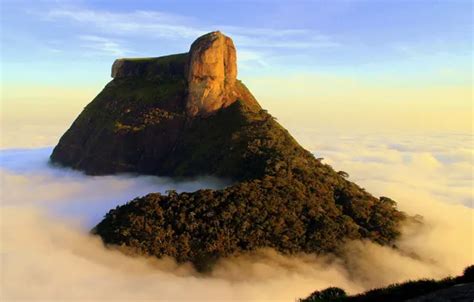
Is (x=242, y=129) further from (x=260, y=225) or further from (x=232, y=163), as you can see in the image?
(x=260, y=225)

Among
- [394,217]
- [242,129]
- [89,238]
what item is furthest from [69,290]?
[394,217]

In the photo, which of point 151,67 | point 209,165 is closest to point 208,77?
point 151,67

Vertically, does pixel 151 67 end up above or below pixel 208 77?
above

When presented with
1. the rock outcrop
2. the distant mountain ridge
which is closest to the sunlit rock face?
the distant mountain ridge

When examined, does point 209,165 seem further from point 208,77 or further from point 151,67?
point 151,67

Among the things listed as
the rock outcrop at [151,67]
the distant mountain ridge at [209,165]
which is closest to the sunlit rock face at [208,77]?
the distant mountain ridge at [209,165]

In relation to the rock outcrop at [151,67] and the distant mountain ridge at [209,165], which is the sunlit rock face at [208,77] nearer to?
the distant mountain ridge at [209,165]
